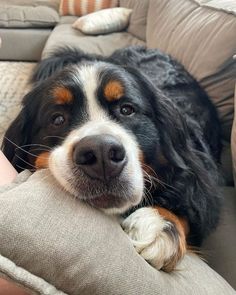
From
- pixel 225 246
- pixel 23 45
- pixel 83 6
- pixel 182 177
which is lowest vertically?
pixel 23 45

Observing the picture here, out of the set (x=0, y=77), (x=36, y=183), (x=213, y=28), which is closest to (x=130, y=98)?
(x=36, y=183)

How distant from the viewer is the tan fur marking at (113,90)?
957mm

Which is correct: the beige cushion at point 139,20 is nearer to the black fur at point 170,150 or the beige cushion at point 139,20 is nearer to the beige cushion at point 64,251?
the black fur at point 170,150

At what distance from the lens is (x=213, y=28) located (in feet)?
4.93

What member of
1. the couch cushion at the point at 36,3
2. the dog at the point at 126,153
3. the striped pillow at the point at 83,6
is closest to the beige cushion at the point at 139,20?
the striped pillow at the point at 83,6

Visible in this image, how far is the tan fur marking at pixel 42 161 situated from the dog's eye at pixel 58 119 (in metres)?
0.08

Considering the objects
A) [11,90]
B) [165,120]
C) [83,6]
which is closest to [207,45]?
[165,120]

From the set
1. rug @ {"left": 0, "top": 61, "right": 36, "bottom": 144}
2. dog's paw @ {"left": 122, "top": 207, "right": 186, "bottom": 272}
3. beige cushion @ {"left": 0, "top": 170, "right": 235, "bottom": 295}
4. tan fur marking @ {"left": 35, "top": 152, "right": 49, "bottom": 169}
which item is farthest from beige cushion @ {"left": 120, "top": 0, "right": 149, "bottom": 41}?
beige cushion @ {"left": 0, "top": 170, "right": 235, "bottom": 295}

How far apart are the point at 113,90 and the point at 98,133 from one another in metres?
0.20

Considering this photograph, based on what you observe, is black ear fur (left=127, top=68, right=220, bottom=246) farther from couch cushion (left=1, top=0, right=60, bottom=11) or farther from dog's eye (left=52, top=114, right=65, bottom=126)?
couch cushion (left=1, top=0, right=60, bottom=11)

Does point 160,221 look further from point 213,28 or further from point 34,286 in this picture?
point 213,28

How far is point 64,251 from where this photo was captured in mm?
587

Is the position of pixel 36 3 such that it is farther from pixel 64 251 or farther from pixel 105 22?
pixel 64 251

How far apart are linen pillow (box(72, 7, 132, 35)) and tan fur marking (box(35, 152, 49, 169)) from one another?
222 cm
